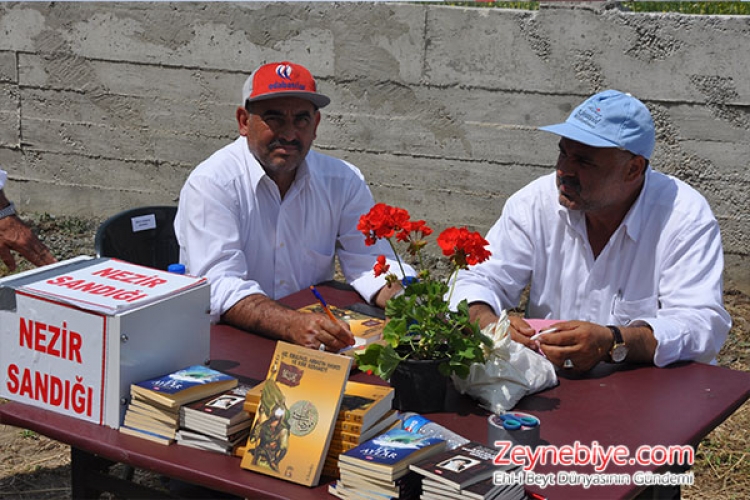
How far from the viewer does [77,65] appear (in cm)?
660

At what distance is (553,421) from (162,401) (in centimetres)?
99

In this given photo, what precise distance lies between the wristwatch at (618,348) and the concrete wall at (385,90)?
9.40 ft

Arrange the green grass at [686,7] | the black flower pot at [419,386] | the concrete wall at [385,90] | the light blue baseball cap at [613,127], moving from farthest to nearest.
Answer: the green grass at [686,7], the concrete wall at [385,90], the light blue baseball cap at [613,127], the black flower pot at [419,386]

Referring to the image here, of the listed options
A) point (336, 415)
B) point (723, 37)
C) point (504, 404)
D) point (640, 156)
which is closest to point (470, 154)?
point (723, 37)

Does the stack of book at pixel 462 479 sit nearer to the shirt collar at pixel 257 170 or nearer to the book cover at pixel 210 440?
the book cover at pixel 210 440

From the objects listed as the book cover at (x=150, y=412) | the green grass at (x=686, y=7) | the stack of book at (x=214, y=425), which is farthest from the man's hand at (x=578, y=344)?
the green grass at (x=686, y=7)

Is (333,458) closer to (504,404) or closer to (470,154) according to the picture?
(504,404)

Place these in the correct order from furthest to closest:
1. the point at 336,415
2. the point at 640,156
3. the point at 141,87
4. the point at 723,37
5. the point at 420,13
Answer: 1. the point at 141,87
2. the point at 420,13
3. the point at 723,37
4. the point at 640,156
5. the point at 336,415

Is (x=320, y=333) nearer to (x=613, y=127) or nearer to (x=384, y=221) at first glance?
(x=384, y=221)

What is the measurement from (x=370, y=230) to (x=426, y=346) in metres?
0.33

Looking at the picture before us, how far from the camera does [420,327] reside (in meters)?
2.34

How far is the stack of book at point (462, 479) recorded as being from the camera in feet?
6.07

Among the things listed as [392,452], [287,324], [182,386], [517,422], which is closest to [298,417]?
[392,452]

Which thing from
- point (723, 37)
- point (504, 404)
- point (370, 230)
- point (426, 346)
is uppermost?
point (723, 37)
